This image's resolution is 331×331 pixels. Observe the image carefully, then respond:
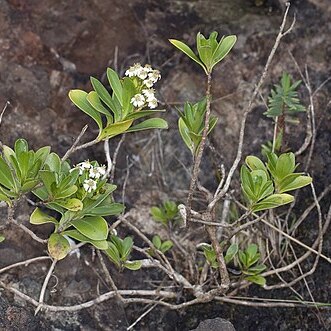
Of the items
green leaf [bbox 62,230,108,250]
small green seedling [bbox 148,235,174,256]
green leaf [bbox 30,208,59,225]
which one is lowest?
small green seedling [bbox 148,235,174,256]

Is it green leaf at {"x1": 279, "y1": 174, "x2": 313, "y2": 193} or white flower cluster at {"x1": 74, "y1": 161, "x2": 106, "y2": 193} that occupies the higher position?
white flower cluster at {"x1": 74, "y1": 161, "x2": 106, "y2": 193}

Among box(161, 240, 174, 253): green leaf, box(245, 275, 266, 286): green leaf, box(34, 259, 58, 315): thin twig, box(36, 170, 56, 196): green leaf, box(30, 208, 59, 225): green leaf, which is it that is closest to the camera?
box(36, 170, 56, 196): green leaf

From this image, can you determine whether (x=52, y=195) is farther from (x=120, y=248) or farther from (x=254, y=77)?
(x=254, y=77)

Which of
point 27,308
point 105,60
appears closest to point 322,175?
point 105,60

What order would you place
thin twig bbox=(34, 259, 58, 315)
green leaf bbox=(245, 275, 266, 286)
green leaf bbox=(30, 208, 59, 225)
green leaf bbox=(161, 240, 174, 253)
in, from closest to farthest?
1. green leaf bbox=(30, 208, 59, 225)
2. thin twig bbox=(34, 259, 58, 315)
3. green leaf bbox=(245, 275, 266, 286)
4. green leaf bbox=(161, 240, 174, 253)

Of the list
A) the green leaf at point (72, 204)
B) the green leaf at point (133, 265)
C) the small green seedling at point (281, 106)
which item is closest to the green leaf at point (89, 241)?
the green leaf at point (72, 204)

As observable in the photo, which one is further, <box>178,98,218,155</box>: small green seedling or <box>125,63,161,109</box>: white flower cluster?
<box>178,98,218,155</box>: small green seedling

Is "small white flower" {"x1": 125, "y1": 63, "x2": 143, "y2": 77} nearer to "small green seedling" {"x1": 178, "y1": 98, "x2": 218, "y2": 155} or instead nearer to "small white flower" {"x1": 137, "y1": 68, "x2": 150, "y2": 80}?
"small white flower" {"x1": 137, "y1": 68, "x2": 150, "y2": 80}

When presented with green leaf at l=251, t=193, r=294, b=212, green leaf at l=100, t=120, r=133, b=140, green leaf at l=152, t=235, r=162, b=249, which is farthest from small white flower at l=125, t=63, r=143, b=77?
green leaf at l=152, t=235, r=162, b=249
